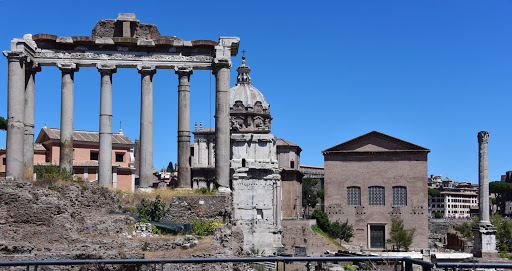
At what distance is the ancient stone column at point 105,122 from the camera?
2692cm

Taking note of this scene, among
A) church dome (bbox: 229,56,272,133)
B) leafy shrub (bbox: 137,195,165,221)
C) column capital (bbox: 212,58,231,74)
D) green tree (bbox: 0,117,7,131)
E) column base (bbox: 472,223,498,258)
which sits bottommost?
column base (bbox: 472,223,498,258)

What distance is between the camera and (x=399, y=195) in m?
63.8

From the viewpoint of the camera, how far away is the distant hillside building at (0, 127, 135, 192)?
43.8 m

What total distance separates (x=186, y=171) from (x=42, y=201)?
8.47m

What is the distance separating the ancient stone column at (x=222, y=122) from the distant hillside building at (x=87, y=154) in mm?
17330

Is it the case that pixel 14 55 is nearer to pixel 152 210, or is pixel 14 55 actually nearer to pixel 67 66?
pixel 67 66

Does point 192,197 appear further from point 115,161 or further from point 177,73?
point 115,161

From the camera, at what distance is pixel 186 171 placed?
91.1 ft

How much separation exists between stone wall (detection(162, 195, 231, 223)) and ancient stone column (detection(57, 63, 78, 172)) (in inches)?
199

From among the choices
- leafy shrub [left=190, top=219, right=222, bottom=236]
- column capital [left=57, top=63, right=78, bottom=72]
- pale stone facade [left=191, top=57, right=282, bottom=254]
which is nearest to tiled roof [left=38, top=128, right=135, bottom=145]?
pale stone facade [left=191, top=57, right=282, bottom=254]

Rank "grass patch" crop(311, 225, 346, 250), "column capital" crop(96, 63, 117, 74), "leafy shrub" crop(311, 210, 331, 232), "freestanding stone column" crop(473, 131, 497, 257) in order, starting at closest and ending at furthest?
"column capital" crop(96, 63, 117, 74) → "freestanding stone column" crop(473, 131, 497, 257) → "grass patch" crop(311, 225, 346, 250) → "leafy shrub" crop(311, 210, 331, 232)

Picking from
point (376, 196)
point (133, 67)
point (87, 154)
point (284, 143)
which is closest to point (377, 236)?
point (376, 196)

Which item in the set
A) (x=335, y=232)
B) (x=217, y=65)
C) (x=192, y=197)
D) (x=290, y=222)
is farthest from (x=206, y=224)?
(x=335, y=232)

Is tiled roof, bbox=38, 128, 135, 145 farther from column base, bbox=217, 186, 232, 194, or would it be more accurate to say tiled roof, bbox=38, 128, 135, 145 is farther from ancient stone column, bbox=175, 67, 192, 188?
column base, bbox=217, 186, 232, 194
